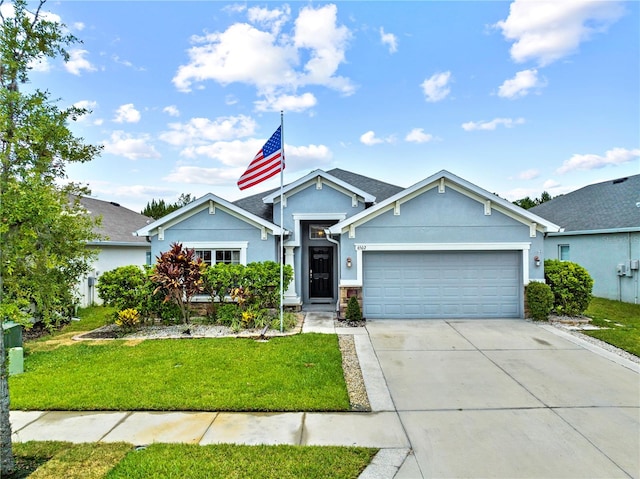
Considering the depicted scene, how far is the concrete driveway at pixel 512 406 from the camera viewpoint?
377 cm

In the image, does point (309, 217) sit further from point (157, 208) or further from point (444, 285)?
point (157, 208)

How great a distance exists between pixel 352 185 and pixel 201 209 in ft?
20.4

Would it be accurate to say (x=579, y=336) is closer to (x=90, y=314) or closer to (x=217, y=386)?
(x=217, y=386)

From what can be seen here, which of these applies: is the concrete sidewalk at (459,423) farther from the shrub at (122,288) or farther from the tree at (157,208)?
the tree at (157,208)

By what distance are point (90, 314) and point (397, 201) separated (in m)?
11.5

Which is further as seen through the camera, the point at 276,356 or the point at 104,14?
the point at 104,14

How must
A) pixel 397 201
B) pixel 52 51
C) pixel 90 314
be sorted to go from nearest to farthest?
pixel 52 51
pixel 397 201
pixel 90 314

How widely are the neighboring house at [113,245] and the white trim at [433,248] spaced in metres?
8.66

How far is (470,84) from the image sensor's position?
1470 centimetres

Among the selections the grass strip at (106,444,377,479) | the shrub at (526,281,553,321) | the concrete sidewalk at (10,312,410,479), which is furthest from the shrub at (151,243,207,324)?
the shrub at (526,281,553,321)

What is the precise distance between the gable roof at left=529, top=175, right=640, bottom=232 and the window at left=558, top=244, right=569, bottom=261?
2.97ft

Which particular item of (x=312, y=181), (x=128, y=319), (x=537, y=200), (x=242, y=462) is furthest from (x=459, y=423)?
(x=537, y=200)


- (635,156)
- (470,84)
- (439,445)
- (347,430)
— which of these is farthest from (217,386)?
(635,156)

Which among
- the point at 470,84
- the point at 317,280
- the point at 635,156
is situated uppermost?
the point at 470,84
